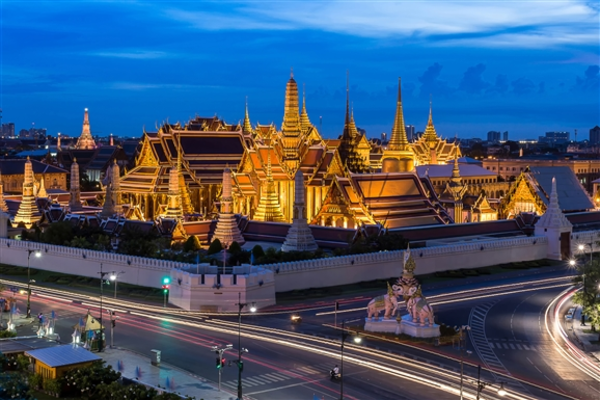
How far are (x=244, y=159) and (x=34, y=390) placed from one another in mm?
49227

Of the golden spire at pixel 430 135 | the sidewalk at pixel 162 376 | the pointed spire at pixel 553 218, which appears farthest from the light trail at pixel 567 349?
the golden spire at pixel 430 135

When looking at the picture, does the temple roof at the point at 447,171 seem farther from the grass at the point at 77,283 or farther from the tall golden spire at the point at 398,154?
the grass at the point at 77,283

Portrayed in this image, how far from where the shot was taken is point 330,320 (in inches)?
1658

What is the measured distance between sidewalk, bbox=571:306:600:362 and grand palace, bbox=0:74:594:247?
18.4 meters

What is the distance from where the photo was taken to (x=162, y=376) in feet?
104

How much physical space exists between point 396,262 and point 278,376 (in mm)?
22029

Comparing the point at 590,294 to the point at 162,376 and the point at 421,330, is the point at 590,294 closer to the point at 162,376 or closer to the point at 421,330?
the point at 421,330

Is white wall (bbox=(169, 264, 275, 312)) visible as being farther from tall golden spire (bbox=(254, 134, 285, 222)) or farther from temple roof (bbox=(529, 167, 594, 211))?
temple roof (bbox=(529, 167, 594, 211))

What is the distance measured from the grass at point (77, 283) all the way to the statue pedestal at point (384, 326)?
12476 millimetres

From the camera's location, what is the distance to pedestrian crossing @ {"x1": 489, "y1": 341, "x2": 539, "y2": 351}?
36.8 metres

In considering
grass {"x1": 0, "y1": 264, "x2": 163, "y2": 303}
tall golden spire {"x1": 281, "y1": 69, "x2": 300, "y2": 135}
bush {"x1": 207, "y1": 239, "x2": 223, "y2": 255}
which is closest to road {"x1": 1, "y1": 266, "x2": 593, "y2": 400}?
grass {"x1": 0, "y1": 264, "x2": 163, "y2": 303}

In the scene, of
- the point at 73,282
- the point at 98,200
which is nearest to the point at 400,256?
the point at 73,282

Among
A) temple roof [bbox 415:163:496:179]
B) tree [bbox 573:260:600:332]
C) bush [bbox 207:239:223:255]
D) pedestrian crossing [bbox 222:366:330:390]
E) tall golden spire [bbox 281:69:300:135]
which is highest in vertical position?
tall golden spire [bbox 281:69:300:135]

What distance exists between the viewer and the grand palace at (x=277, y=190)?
6494 cm
